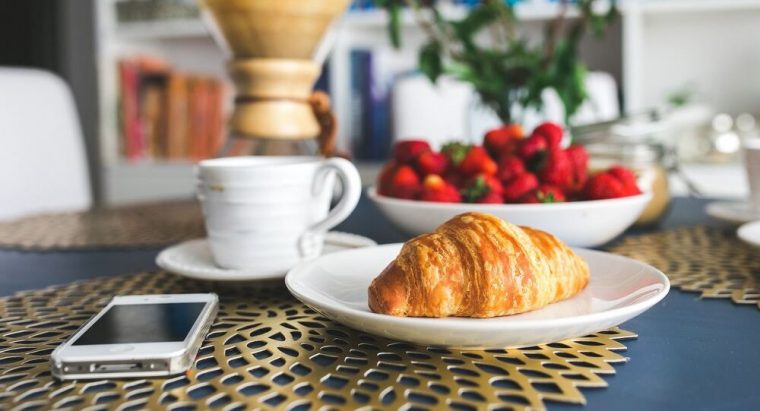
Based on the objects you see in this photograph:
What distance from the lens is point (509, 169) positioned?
792 mm

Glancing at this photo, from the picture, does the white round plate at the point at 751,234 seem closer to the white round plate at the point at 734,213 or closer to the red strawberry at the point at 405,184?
the white round plate at the point at 734,213

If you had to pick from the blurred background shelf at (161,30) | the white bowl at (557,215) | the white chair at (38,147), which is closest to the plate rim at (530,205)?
the white bowl at (557,215)

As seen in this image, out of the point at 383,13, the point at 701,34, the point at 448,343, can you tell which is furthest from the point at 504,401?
the point at 701,34

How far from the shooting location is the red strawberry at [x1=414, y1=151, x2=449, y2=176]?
2.74 ft

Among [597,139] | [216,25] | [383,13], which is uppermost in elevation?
[383,13]

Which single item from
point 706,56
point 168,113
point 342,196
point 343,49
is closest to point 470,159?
point 342,196

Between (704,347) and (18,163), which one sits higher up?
(18,163)

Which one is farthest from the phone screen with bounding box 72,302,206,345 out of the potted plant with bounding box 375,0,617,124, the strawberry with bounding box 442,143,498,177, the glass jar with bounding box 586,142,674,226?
the potted plant with bounding box 375,0,617,124

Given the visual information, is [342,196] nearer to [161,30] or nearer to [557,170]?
A: [557,170]

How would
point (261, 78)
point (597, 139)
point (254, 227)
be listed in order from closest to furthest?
1. point (254, 227)
2. point (261, 78)
3. point (597, 139)

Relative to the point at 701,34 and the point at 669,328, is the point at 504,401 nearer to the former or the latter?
the point at 669,328

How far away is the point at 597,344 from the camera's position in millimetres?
448

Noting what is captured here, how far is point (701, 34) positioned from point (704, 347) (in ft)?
7.35

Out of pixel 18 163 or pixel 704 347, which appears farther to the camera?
pixel 18 163
